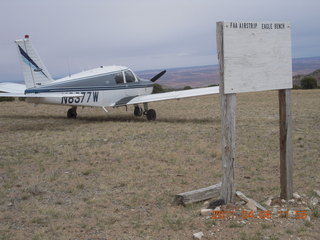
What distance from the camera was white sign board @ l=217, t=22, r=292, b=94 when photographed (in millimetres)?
4465

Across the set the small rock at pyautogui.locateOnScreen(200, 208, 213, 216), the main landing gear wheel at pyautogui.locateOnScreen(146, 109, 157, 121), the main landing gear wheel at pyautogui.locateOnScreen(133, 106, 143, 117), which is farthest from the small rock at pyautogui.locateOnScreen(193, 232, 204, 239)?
the main landing gear wheel at pyautogui.locateOnScreen(133, 106, 143, 117)

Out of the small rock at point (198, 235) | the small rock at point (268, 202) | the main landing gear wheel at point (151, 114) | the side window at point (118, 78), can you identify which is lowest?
the small rock at point (268, 202)

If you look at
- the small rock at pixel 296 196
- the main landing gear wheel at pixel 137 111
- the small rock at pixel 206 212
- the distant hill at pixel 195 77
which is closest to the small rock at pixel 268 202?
the small rock at pixel 296 196

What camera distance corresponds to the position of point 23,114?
17.0 m

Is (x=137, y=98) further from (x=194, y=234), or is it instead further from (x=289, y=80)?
(x=194, y=234)

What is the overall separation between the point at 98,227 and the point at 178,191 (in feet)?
5.66

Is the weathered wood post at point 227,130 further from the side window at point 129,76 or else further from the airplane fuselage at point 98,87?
the side window at point 129,76

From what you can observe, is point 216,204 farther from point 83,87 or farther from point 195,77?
point 195,77

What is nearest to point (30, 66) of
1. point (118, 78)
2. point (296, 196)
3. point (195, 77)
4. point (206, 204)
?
point (118, 78)

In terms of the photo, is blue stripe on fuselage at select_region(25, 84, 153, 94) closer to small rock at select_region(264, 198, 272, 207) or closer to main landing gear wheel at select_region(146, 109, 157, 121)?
main landing gear wheel at select_region(146, 109, 157, 121)

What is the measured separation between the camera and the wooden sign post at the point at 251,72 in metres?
4.48

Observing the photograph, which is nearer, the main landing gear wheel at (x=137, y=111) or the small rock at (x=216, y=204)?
the small rock at (x=216, y=204)

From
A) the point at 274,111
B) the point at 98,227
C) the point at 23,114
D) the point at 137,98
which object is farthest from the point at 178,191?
the point at 23,114

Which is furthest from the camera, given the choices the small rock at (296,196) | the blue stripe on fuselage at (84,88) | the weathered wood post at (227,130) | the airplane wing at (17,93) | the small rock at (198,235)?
the blue stripe on fuselage at (84,88)
